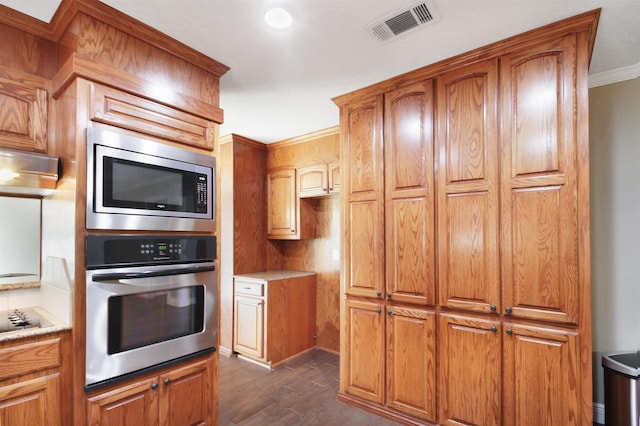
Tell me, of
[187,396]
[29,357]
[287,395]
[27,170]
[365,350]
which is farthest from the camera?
[287,395]

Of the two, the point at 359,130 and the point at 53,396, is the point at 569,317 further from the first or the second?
the point at 53,396

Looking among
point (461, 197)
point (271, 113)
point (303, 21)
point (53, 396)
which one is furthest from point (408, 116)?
point (53, 396)

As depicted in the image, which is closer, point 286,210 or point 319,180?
point 319,180

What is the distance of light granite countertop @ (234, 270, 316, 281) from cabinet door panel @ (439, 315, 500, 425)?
196 centimetres

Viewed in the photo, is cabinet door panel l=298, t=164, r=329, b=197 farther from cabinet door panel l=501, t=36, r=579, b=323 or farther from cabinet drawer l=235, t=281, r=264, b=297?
cabinet door panel l=501, t=36, r=579, b=323

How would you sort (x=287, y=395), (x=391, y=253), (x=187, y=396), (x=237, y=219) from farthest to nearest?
(x=237, y=219)
(x=287, y=395)
(x=391, y=253)
(x=187, y=396)

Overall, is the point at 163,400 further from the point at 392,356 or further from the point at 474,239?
the point at 474,239

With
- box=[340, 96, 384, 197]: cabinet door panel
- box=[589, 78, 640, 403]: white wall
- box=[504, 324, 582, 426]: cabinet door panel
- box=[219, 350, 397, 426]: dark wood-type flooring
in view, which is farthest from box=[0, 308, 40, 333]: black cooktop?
box=[589, 78, 640, 403]: white wall

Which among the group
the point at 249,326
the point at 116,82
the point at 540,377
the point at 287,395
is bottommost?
the point at 287,395

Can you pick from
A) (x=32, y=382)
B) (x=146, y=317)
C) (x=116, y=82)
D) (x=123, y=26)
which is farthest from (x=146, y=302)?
(x=123, y=26)

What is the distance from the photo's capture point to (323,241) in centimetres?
417

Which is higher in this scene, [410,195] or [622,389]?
[410,195]

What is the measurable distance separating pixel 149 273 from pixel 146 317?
25 centimetres

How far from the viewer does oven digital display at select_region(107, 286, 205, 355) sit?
1809 mm
